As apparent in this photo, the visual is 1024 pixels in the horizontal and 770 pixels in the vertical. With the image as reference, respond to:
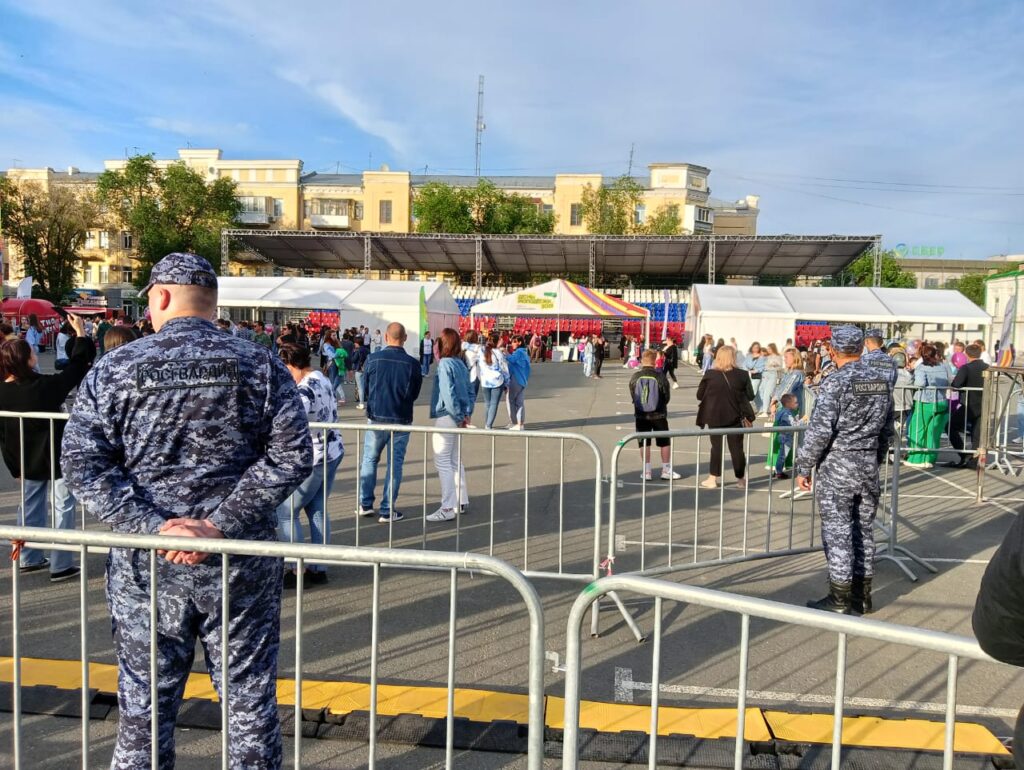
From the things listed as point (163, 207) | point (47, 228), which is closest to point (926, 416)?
point (47, 228)

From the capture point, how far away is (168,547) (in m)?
2.29

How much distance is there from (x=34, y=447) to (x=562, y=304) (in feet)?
65.4

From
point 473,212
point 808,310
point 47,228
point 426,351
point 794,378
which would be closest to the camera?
point 794,378

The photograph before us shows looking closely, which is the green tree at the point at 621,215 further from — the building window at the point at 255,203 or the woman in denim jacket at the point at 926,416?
the woman in denim jacket at the point at 926,416

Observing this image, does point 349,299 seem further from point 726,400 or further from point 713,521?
point 713,521

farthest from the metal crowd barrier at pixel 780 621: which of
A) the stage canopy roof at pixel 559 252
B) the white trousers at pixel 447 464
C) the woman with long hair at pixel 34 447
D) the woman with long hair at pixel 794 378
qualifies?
the stage canopy roof at pixel 559 252

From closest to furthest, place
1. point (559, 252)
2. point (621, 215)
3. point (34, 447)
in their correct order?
point (34, 447)
point (559, 252)
point (621, 215)

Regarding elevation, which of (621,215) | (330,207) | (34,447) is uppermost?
(330,207)

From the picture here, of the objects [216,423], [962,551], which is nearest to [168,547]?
[216,423]

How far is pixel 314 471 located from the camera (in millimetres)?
5535

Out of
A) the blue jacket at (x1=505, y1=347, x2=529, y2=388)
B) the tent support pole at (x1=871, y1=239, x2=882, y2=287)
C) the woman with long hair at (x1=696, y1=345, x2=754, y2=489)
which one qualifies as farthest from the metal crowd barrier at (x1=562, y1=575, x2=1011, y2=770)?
the tent support pole at (x1=871, y1=239, x2=882, y2=287)

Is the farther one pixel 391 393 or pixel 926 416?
pixel 926 416

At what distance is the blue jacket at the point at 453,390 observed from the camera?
7.45 m

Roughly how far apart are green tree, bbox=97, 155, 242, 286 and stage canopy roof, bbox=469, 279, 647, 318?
39859 mm
